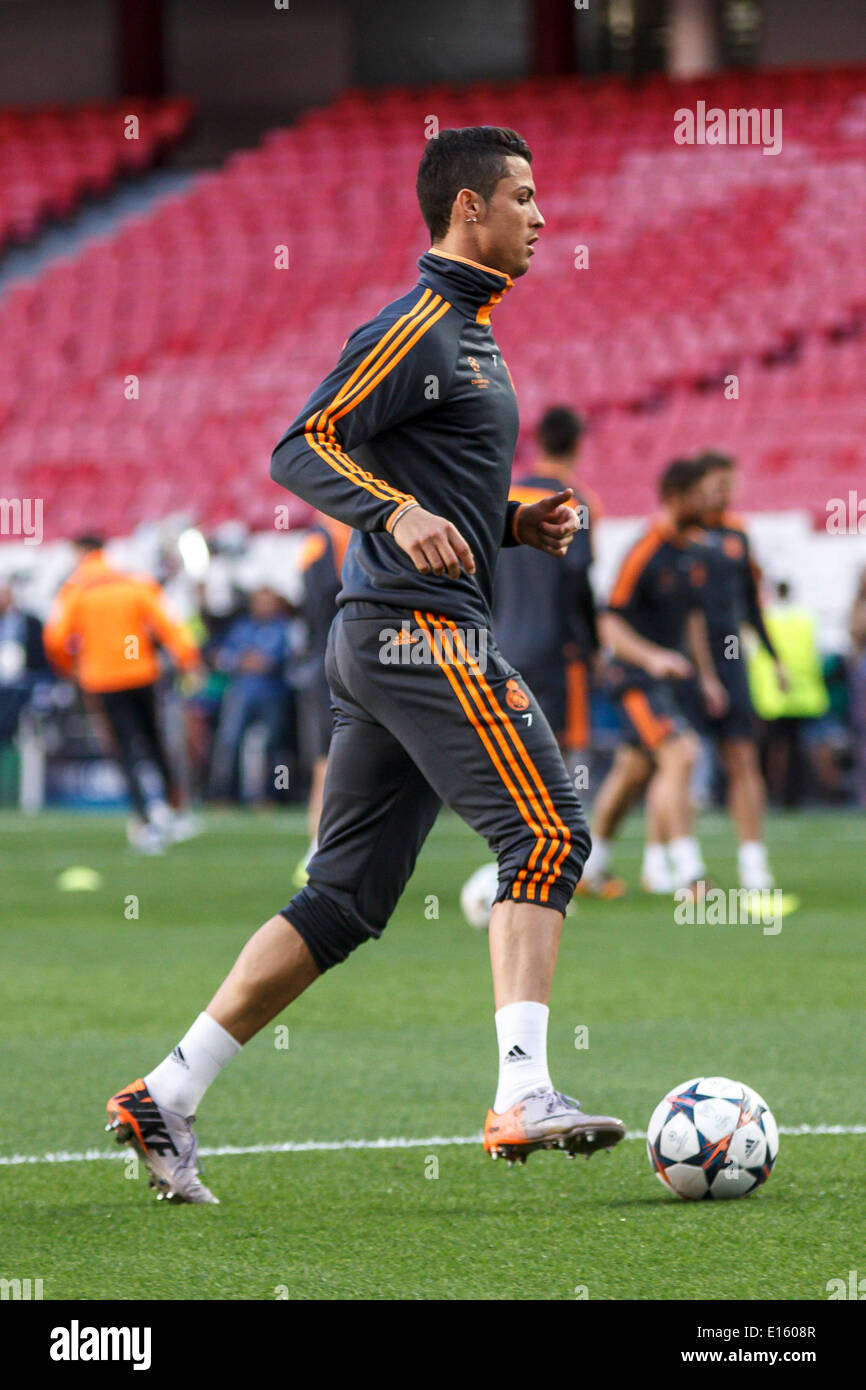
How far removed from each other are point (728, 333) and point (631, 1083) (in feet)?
56.6

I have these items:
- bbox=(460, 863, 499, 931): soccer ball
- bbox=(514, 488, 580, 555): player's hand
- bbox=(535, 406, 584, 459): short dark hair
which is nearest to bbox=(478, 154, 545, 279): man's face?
bbox=(514, 488, 580, 555): player's hand

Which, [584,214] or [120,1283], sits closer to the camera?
[120,1283]

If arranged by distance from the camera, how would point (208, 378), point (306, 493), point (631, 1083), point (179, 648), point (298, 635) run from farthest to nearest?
point (208, 378) → point (298, 635) → point (179, 648) → point (631, 1083) → point (306, 493)

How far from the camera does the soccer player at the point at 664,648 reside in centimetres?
1076

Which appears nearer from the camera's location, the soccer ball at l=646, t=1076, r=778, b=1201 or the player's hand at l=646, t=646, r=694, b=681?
the soccer ball at l=646, t=1076, r=778, b=1201

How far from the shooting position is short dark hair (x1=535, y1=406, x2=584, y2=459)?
34.0 ft

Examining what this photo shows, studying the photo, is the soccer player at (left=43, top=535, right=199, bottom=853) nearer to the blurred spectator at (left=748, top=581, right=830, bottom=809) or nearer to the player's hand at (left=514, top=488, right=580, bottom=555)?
the blurred spectator at (left=748, top=581, right=830, bottom=809)

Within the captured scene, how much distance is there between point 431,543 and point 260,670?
50.6 ft

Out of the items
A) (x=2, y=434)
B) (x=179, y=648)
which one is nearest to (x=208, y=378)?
(x=2, y=434)

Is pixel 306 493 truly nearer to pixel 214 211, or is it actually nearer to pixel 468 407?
pixel 468 407

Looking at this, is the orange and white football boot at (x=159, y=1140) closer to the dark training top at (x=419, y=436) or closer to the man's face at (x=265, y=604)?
the dark training top at (x=419, y=436)

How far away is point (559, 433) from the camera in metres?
10.4

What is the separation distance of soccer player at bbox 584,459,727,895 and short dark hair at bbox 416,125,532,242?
6268 mm

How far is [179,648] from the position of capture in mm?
15352
